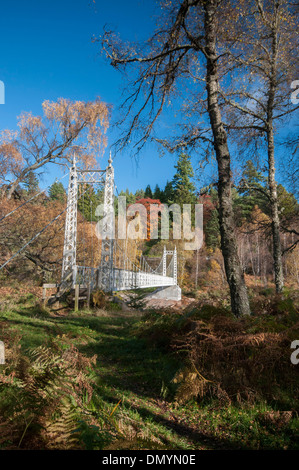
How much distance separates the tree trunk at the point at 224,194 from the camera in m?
3.38

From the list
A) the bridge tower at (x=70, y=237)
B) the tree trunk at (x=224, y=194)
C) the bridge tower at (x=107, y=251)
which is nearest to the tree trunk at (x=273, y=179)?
the tree trunk at (x=224, y=194)

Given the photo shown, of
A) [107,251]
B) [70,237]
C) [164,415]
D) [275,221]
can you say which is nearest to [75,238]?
[70,237]

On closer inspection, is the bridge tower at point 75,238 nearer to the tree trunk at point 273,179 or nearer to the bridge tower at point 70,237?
the bridge tower at point 70,237

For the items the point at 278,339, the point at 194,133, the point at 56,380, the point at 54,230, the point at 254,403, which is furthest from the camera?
the point at 54,230

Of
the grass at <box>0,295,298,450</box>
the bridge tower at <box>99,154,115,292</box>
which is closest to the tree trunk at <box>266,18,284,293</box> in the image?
the grass at <box>0,295,298,450</box>

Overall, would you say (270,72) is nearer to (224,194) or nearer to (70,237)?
(224,194)

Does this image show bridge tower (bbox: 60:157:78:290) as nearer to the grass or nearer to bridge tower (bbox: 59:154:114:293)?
bridge tower (bbox: 59:154:114:293)

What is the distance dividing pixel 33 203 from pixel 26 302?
Answer: 578cm

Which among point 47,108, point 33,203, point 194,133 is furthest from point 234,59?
point 33,203

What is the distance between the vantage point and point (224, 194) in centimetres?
356

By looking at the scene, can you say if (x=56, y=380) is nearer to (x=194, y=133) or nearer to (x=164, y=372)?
(x=164, y=372)

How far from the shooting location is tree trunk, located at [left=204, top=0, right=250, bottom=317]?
3379 millimetres

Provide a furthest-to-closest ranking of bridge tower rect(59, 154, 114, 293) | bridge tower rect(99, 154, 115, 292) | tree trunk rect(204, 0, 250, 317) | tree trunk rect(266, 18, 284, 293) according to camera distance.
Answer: bridge tower rect(99, 154, 115, 292), bridge tower rect(59, 154, 114, 293), tree trunk rect(266, 18, 284, 293), tree trunk rect(204, 0, 250, 317)

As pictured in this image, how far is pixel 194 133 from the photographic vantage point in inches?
188
